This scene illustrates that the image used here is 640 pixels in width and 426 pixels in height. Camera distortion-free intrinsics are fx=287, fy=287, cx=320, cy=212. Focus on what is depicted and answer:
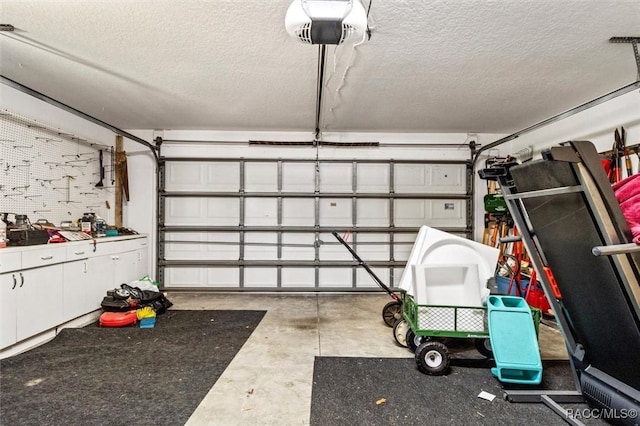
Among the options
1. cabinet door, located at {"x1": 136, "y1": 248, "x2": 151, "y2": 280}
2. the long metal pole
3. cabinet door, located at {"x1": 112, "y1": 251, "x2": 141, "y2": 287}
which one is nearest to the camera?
the long metal pole

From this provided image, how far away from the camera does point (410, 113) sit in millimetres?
3998

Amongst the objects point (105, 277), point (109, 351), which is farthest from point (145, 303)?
point (109, 351)

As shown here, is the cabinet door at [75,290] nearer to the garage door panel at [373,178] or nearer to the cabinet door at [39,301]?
the cabinet door at [39,301]

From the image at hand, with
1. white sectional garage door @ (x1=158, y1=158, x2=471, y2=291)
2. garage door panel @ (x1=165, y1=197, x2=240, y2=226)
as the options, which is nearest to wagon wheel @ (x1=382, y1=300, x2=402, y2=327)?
white sectional garage door @ (x1=158, y1=158, x2=471, y2=291)

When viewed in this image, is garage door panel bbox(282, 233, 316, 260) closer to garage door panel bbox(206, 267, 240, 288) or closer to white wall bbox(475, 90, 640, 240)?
garage door panel bbox(206, 267, 240, 288)

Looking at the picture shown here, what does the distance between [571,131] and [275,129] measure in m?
4.21

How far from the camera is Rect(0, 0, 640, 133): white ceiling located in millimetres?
2016

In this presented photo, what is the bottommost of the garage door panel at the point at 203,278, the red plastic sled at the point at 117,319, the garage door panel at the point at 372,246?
the red plastic sled at the point at 117,319

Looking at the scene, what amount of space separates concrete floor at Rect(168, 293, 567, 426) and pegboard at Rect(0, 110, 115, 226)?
1906 mm

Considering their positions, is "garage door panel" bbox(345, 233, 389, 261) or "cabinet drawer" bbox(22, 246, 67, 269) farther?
"garage door panel" bbox(345, 233, 389, 261)

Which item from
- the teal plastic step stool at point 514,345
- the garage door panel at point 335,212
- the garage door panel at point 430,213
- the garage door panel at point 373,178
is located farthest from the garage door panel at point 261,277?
the teal plastic step stool at point 514,345

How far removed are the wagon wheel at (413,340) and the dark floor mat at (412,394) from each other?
15 cm

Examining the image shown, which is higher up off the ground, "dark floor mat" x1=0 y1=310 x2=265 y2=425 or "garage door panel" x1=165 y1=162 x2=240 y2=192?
"garage door panel" x1=165 y1=162 x2=240 y2=192

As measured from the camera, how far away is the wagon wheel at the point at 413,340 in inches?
103
